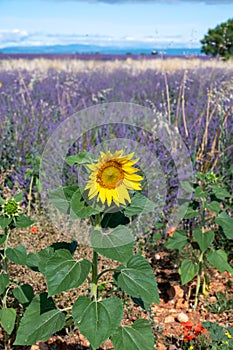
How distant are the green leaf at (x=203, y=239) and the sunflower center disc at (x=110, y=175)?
112 cm

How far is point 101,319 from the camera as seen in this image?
1.57 meters

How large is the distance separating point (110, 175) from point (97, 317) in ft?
1.64

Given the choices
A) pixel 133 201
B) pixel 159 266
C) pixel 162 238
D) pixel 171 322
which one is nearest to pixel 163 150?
pixel 162 238

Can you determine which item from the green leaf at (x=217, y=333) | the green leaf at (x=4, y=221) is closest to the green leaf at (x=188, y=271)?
the green leaf at (x=217, y=333)

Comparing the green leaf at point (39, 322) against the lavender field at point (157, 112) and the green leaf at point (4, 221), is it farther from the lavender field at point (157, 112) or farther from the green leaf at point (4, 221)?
the lavender field at point (157, 112)

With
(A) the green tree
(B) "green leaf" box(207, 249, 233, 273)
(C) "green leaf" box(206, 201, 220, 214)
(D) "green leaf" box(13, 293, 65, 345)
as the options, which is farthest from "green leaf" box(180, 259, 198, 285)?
(A) the green tree

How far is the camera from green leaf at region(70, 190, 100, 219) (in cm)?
149

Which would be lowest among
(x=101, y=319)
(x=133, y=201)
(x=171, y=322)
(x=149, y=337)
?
(x=171, y=322)

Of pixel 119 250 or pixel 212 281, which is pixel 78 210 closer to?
pixel 119 250

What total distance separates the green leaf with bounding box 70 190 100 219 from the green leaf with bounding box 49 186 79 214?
3.7 inches

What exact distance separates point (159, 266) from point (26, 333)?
62.9 inches

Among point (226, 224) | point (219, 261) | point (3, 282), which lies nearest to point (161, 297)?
point (219, 261)

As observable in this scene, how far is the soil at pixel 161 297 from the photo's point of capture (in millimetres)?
2367

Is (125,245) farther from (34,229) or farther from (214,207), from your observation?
(34,229)
